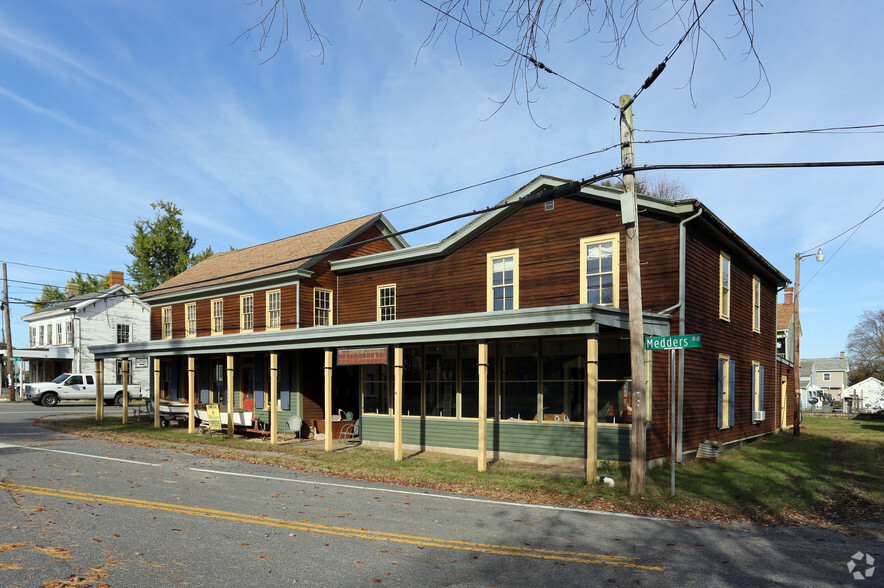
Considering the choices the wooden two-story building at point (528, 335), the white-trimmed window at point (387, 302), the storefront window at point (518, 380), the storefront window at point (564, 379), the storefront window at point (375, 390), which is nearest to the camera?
the wooden two-story building at point (528, 335)

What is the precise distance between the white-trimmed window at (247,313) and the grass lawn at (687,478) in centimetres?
593

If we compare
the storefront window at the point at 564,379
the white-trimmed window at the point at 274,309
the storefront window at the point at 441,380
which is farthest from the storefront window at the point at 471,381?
the white-trimmed window at the point at 274,309

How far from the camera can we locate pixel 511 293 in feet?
58.7

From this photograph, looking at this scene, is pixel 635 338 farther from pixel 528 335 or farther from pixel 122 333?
pixel 122 333

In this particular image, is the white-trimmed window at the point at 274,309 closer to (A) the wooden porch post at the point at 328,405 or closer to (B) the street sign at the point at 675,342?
(A) the wooden porch post at the point at 328,405

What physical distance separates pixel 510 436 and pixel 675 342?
20.9 feet

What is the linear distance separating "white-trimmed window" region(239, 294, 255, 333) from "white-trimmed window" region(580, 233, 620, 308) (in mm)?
15090

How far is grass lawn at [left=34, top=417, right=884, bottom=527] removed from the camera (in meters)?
10.7

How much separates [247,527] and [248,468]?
668 centimetres

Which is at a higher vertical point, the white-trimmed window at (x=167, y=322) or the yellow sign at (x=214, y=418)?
the white-trimmed window at (x=167, y=322)

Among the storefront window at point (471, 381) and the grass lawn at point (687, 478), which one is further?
the storefront window at point (471, 381)

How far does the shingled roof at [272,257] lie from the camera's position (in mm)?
24453

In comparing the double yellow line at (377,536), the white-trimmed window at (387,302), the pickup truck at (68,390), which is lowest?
the pickup truck at (68,390)

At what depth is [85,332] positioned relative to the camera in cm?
4616
